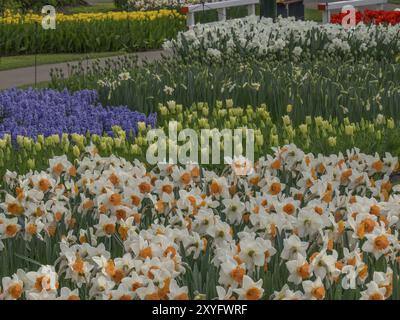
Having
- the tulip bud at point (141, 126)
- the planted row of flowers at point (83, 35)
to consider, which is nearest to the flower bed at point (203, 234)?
the tulip bud at point (141, 126)

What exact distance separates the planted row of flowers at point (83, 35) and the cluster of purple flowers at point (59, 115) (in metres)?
8.08

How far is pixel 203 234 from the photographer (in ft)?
16.2

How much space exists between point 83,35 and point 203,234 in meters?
14.2

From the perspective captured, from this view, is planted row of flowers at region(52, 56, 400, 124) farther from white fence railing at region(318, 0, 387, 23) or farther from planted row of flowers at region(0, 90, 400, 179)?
white fence railing at region(318, 0, 387, 23)

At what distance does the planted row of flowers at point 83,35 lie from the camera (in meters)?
18.6

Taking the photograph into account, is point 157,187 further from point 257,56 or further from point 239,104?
point 257,56

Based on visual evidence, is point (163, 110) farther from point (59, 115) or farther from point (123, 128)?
point (59, 115)

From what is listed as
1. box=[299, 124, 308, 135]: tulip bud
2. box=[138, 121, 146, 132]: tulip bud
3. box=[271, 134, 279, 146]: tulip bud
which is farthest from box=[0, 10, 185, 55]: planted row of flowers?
box=[271, 134, 279, 146]: tulip bud

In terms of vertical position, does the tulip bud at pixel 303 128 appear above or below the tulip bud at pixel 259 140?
above

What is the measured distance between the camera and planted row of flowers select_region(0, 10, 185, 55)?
18578mm

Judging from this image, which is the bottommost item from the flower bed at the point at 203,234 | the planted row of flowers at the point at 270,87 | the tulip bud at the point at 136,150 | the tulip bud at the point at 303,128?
the flower bed at the point at 203,234

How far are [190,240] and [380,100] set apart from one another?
495 cm

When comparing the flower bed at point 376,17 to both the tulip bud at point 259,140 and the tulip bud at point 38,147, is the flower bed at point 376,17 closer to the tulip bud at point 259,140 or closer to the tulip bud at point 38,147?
the tulip bud at point 259,140

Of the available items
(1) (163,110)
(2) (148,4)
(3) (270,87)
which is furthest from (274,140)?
(2) (148,4)
